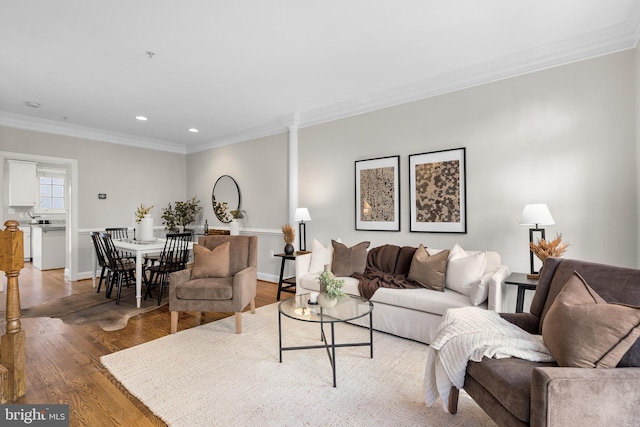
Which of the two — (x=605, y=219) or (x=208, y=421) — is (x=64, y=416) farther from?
(x=605, y=219)

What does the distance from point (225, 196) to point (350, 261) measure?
132 inches

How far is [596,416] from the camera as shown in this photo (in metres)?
1.23

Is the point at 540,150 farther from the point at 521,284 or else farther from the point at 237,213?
the point at 237,213

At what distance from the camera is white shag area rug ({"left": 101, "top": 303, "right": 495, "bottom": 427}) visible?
6.12 feet

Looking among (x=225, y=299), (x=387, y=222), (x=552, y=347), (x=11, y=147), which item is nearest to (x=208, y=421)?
(x=225, y=299)

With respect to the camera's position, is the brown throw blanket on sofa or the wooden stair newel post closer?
the wooden stair newel post

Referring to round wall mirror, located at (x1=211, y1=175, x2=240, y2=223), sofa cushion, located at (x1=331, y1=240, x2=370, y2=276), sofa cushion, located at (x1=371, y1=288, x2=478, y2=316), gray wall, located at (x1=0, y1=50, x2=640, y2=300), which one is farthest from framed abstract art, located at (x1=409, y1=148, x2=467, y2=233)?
round wall mirror, located at (x1=211, y1=175, x2=240, y2=223)

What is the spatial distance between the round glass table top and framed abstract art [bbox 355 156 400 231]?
155 cm

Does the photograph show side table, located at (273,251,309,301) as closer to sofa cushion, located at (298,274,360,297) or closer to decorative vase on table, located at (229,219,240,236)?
sofa cushion, located at (298,274,360,297)

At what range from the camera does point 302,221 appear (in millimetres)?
4742

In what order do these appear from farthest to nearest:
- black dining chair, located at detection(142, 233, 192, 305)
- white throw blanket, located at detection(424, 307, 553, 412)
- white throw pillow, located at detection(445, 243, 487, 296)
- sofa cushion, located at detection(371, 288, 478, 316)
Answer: black dining chair, located at detection(142, 233, 192, 305), white throw pillow, located at detection(445, 243, 487, 296), sofa cushion, located at detection(371, 288, 478, 316), white throw blanket, located at detection(424, 307, 553, 412)

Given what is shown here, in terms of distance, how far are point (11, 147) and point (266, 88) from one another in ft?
13.6

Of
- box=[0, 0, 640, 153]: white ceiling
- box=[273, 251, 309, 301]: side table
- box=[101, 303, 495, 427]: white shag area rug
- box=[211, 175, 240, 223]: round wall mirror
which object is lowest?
box=[101, 303, 495, 427]: white shag area rug

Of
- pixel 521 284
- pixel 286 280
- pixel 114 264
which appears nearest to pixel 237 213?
pixel 286 280
